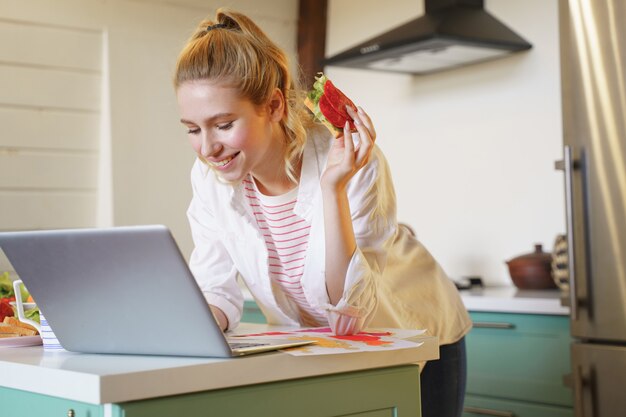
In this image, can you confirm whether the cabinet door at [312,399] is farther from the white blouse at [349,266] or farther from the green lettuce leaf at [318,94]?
the green lettuce leaf at [318,94]

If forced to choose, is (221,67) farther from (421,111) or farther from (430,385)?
(421,111)

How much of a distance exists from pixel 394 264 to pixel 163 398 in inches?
34.7

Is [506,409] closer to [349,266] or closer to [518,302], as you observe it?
[518,302]

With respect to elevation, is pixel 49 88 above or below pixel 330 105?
above

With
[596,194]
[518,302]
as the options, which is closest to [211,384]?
[596,194]

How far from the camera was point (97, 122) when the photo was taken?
370 centimetres

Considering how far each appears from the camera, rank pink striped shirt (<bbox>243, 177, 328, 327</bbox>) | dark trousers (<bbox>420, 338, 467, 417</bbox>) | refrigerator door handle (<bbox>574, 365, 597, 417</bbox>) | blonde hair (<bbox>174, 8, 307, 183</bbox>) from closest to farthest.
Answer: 1. blonde hair (<bbox>174, 8, 307, 183</bbox>)
2. pink striped shirt (<bbox>243, 177, 328, 327</bbox>)
3. dark trousers (<bbox>420, 338, 467, 417</bbox>)
4. refrigerator door handle (<bbox>574, 365, 597, 417</bbox>)

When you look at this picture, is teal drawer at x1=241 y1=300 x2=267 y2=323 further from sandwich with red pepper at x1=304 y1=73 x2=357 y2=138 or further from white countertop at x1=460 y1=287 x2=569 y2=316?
sandwich with red pepper at x1=304 y1=73 x2=357 y2=138

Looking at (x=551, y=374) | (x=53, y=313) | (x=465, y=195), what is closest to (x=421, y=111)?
(x=465, y=195)

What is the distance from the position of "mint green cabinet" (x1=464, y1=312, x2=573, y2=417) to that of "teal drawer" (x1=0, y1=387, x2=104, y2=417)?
195 cm

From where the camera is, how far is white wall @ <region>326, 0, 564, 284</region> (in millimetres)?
3355

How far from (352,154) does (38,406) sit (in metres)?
0.65

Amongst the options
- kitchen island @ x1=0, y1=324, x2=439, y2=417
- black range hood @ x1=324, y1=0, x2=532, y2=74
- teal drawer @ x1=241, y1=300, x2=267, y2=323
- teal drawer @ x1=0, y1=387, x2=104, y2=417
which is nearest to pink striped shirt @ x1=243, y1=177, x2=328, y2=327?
kitchen island @ x1=0, y1=324, x2=439, y2=417

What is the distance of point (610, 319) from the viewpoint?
261 cm
